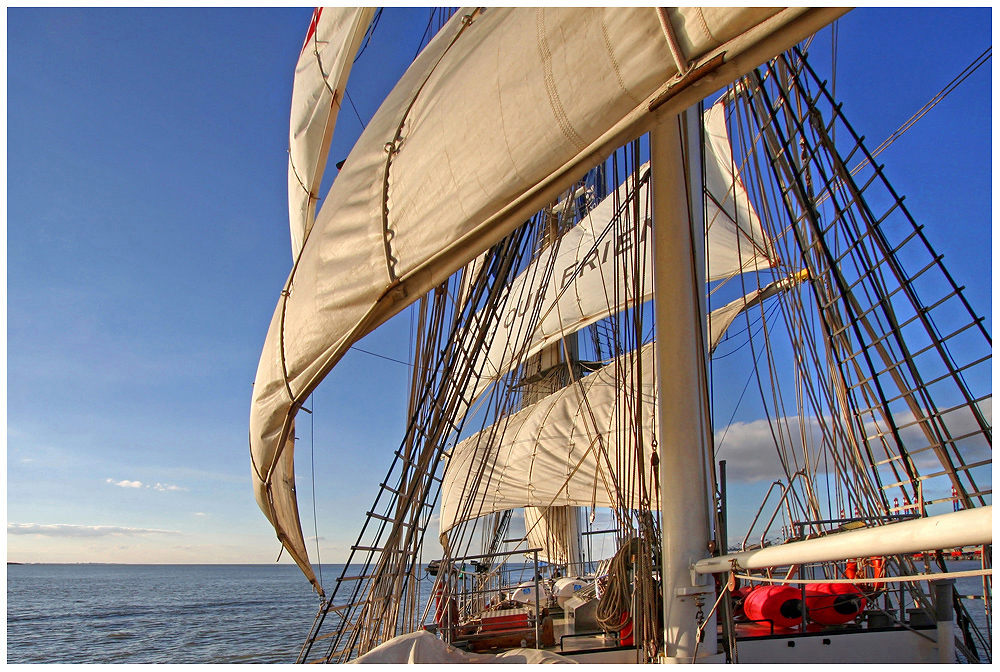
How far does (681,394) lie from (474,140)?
2012 millimetres

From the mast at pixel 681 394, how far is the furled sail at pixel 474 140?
0.91 m

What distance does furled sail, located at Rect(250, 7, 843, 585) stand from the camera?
288 centimetres

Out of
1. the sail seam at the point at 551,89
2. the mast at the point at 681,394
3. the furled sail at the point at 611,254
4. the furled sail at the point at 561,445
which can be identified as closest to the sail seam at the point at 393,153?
the sail seam at the point at 551,89

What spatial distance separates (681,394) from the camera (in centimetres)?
446

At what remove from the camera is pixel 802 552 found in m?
3.13

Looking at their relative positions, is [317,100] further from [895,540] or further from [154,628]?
[154,628]

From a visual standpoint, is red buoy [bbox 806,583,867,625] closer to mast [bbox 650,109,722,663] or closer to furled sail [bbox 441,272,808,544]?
mast [bbox 650,109,722,663]

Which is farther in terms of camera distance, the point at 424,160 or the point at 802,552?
the point at 424,160

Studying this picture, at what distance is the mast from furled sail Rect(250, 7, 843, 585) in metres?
0.91

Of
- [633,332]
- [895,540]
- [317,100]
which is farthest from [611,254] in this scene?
[895,540]

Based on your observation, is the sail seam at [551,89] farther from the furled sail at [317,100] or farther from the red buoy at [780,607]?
the furled sail at [317,100]

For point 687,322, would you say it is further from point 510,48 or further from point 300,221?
point 300,221

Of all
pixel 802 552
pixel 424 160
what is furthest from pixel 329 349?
pixel 802 552

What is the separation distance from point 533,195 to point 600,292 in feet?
56.0
